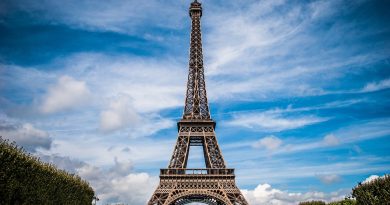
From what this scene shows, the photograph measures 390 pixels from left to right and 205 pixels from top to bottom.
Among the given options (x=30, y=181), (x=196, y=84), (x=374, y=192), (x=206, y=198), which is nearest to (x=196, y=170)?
(x=206, y=198)

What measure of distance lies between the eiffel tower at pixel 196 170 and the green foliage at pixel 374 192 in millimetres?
18997

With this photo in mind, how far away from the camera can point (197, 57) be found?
60.8m

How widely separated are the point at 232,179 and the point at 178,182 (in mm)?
8142

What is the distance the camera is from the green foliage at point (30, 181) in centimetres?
2005

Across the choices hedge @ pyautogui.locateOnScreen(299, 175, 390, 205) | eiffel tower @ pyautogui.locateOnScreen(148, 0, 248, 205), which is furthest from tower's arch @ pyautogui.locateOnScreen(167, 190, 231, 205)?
hedge @ pyautogui.locateOnScreen(299, 175, 390, 205)

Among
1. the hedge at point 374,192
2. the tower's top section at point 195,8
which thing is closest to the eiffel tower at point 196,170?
the tower's top section at point 195,8

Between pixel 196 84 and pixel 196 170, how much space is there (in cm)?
1556

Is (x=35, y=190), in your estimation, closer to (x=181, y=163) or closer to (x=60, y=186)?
(x=60, y=186)

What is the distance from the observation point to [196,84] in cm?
5891

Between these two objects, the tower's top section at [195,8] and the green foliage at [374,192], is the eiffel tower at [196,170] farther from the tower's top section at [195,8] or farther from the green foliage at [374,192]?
the green foliage at [374,192]

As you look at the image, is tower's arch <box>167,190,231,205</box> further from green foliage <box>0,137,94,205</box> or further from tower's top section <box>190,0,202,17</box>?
tower's top section <box>190,0,202,17</box>

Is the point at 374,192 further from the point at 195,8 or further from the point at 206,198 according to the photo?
the point at 195,8

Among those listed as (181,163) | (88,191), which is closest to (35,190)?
(88,191)

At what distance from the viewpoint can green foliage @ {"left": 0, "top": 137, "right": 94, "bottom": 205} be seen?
20047 mm
